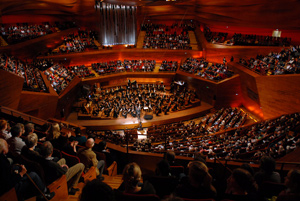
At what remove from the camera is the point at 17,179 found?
5.97 ft

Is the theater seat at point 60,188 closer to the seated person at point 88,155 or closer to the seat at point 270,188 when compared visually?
the seated person at point 88,155

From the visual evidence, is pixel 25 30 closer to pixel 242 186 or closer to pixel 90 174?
pixel 90 174

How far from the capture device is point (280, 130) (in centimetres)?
580

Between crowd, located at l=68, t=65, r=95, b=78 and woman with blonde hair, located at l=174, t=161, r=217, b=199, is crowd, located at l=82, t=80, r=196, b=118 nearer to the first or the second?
crowd, located at l=68, t=65, r=95, b=78

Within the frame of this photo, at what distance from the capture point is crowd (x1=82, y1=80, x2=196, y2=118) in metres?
10.2

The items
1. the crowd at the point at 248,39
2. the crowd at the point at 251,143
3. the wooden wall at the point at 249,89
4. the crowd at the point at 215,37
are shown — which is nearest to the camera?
the crowd at the point at 251,143

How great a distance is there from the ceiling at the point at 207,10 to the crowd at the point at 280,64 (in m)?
2.30

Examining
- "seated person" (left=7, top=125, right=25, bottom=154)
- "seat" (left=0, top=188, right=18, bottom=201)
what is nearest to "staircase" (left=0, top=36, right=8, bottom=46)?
"seated person" (left=7, top=125, right=25, bottom=154)

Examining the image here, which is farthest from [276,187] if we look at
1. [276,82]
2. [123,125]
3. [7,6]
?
[7,6]

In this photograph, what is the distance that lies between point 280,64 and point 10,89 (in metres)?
10.4

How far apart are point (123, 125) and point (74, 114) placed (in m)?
2.92

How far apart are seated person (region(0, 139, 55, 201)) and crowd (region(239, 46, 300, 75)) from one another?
28.6 ft

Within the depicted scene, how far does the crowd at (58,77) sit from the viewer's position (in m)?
10.00

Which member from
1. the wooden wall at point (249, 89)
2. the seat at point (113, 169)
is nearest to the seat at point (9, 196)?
the seat at point (113, 169)
